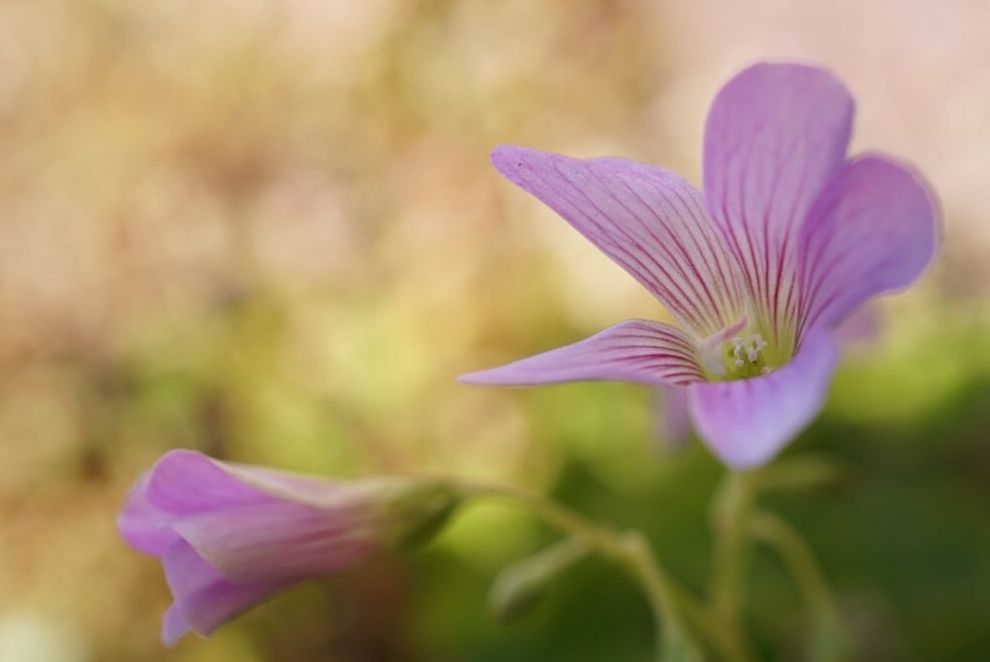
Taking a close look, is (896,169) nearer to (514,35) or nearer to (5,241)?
(514,35)

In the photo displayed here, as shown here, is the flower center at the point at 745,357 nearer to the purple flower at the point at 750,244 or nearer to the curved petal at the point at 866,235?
the purple flower at the point at 750,244

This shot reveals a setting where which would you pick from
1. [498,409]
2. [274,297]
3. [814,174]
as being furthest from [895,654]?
[274,297]

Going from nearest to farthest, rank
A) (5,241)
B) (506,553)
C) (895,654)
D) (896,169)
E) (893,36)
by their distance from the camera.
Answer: (896,169), (895,654), (506,553), (5,241), (893,36)

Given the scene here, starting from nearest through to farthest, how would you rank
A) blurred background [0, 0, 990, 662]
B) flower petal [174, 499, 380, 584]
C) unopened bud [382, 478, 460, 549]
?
flower petal [174, 499, 380, 584] → unopened bud [382, 478, 460, 549] → blurred background [0, 0, 990, 662]

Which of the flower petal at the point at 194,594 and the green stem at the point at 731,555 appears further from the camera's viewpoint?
the green stem at the point at 731,555

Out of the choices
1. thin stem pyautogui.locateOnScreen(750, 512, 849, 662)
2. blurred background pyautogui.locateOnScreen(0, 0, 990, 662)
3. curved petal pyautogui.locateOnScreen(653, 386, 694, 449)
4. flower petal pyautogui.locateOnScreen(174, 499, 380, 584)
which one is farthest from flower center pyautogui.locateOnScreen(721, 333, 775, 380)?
blurred background pyautogui.locateOnScreen(0, 0, 990, 662)

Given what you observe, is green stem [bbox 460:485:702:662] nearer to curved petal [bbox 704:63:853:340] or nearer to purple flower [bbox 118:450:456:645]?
purple flower [bbox 118:450:456:645]

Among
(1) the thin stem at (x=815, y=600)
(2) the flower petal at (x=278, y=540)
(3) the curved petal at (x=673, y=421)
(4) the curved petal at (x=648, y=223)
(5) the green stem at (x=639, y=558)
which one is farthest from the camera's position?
(3) the curved petal at (x=673, y=421)

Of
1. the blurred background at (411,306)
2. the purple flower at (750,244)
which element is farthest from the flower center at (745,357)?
the blurred background at (411,306)
